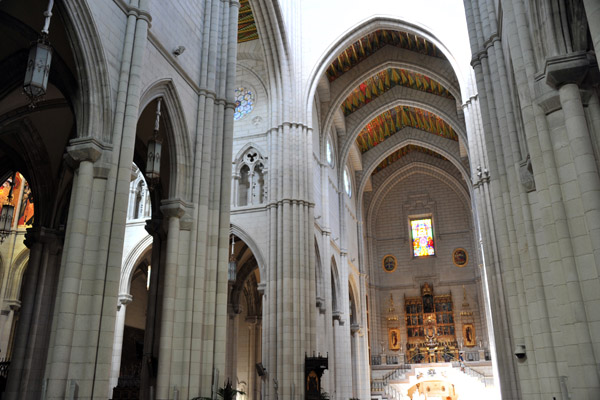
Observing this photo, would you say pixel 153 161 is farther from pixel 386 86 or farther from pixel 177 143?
pixel 386 86

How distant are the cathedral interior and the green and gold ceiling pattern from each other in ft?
0.55

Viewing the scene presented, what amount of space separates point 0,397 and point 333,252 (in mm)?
15750

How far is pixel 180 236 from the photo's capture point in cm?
1070

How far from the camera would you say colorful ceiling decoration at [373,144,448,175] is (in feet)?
112

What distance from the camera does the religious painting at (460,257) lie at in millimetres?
33469

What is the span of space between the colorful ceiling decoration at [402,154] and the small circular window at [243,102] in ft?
48.3

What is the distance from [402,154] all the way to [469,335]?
1200cm

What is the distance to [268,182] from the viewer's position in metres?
20.2

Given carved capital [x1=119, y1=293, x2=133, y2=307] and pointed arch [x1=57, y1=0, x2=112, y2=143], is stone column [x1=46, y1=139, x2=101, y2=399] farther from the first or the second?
carved capital [x1=119, y1=293, x2=133, y2=307]

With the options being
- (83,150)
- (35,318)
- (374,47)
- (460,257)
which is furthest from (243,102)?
(460,257)

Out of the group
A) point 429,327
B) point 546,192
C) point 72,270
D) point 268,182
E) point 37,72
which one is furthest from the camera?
point 429,327

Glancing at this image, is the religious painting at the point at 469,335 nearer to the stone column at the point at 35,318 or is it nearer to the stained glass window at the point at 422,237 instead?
the stained glass window at the point at 422,237

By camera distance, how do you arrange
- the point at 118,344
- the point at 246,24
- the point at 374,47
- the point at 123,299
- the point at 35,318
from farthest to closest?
the point at 374,47 < the point at 246,24 < the point at 123,299 < the point at 118,344 < the point at 35,318

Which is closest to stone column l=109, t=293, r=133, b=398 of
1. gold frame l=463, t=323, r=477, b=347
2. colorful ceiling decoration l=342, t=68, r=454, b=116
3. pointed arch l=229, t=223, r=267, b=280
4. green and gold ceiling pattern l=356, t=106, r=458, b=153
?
pointed arch l=229, t=223, r=267, b=280
